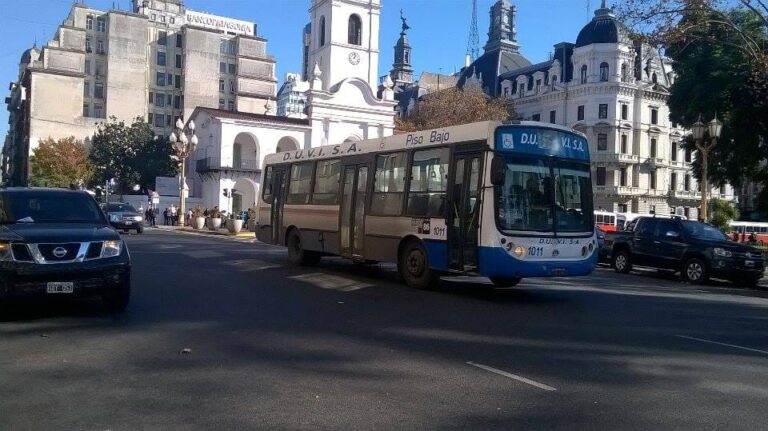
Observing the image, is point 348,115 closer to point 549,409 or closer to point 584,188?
point 584,188

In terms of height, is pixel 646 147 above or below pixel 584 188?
above

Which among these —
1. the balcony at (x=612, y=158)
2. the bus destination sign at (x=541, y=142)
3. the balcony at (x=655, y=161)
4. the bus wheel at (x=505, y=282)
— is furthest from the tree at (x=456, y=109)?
the bus destination sign at (x=541, y=142)

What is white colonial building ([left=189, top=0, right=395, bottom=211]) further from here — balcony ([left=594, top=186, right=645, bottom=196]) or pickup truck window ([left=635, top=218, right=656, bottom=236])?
pickup truck window ([left=635, top=218, right=656, bottom=236])

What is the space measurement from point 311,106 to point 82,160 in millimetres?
28180

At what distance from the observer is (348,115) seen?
62.0 m

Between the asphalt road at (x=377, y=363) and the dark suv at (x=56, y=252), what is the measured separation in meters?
0.47

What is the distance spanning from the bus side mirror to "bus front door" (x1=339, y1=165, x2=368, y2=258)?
4107mm

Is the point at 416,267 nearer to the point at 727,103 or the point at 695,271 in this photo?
the point at 695,271

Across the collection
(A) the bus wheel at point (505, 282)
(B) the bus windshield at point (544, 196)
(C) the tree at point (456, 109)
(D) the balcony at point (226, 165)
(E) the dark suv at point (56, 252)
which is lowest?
(A) the bus wheel at point (505, 282)

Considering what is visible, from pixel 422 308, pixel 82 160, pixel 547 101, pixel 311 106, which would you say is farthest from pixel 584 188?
pixel 82 160

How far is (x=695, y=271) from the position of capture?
18625 millimetres

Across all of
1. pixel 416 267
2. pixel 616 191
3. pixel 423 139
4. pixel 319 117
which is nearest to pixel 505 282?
pixel 416 267

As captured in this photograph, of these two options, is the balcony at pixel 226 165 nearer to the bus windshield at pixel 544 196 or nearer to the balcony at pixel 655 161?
the balcony at pixel 655 161

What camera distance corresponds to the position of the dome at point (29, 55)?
9696 centimetres
